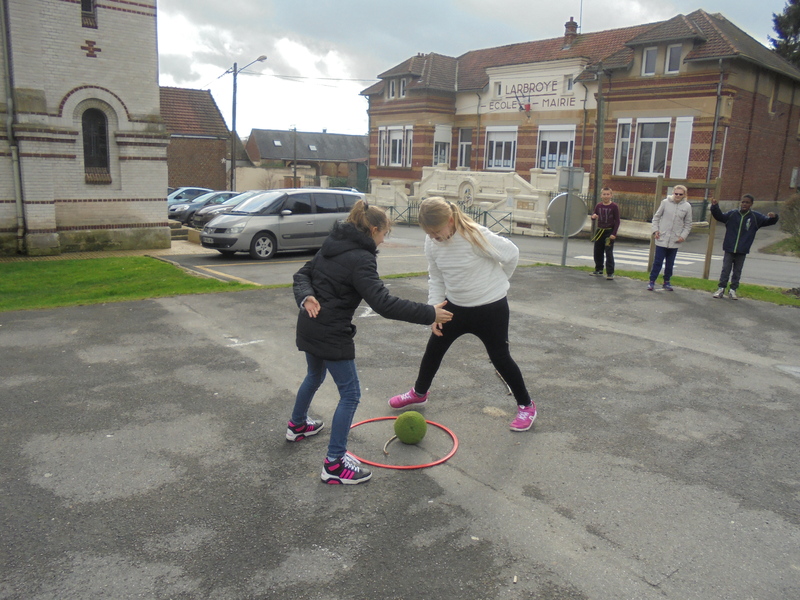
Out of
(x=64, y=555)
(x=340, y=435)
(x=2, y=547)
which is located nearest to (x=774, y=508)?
(x=340, y=435)

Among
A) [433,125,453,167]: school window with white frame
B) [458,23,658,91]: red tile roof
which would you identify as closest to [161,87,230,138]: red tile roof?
[433,125,453,167]: school window with white frame

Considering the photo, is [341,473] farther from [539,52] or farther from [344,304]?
[539,52]

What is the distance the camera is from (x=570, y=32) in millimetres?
35688

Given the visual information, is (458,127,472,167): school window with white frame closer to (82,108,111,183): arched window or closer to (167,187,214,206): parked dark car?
(167,187,214,206): parked dark car

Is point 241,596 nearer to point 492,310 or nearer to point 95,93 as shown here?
point 492,310

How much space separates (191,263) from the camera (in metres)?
15.1

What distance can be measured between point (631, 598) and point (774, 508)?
151cm

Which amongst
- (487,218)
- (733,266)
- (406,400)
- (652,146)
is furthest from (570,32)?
(406,400)

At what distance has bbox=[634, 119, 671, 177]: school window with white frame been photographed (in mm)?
Answer: 28812

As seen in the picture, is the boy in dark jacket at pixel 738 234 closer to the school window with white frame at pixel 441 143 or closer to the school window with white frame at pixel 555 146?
the school window with white frame at pixel 555 146

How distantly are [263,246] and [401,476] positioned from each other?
39.5ft

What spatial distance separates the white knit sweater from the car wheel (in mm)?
11121

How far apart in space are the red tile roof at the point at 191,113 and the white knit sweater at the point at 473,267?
34451mm

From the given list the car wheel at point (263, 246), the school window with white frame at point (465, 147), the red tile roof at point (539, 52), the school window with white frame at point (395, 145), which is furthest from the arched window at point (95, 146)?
the school window with white frame at point (465, 147)
